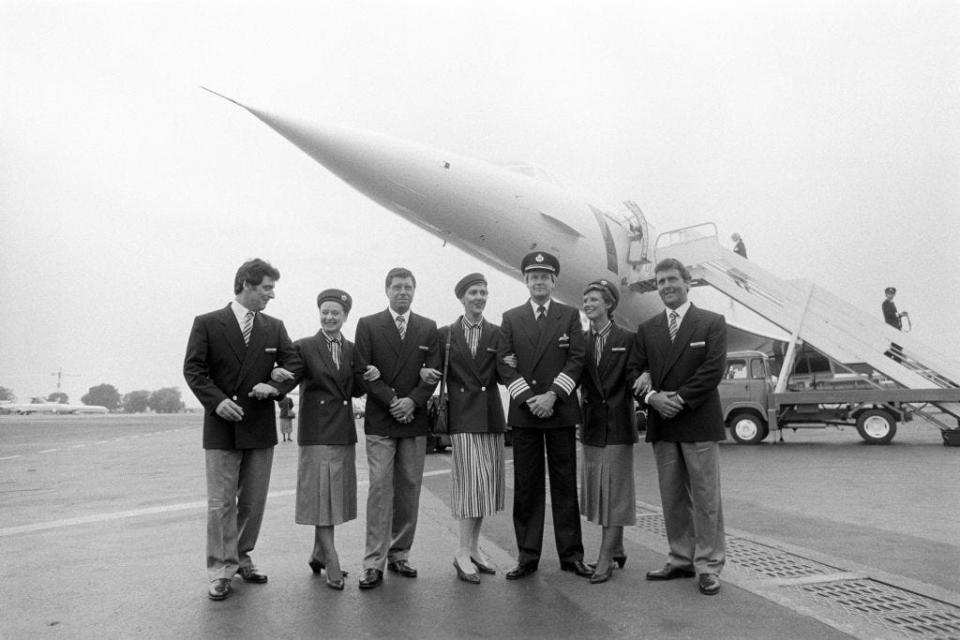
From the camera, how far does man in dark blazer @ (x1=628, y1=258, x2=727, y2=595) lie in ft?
11.7

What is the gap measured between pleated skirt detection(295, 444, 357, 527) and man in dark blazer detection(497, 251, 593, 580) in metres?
0.99

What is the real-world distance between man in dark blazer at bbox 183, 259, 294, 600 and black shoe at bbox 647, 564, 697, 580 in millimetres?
2147

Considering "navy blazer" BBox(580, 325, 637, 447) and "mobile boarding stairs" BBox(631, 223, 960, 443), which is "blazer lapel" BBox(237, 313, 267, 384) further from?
"mobile boarding stairs" BBox(631, 223, 960, 443)

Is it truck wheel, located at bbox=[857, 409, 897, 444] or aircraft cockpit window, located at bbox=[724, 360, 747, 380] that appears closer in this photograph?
truck wheel, located at bbox=[857, 409, 897, 444]

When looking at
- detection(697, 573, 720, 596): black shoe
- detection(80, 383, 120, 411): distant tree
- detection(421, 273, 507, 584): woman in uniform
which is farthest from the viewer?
detection(80, 383, 120, 411): distant tree

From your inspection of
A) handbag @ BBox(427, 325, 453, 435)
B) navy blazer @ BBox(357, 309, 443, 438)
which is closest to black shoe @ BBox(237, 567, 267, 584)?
navy blazer @ BBox(357, 309, 443, 438)

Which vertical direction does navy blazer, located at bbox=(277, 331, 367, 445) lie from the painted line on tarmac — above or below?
above

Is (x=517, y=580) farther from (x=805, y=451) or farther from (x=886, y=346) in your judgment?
(x=886, y=346)

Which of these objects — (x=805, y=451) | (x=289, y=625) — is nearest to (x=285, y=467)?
(x=289, y=625)

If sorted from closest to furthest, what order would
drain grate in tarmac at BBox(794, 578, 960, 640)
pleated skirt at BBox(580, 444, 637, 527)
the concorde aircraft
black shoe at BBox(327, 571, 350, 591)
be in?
drain grate in tarmac at BBox(794, 578, 960, 640)
black shoe at BBox(327, 571, 350, 591)
pleated skirt at BBox(580, 444, 637, 527)
the concorde aircraft

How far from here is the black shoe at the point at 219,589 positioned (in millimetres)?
3233

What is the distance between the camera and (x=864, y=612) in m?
2.85

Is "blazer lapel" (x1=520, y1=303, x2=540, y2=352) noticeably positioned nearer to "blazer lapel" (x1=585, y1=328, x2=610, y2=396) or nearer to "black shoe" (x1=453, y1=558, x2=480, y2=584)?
"blazer lapel" (x1=585, y1=328, x2=610, y2=396)

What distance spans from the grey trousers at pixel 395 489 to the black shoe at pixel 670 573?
138cm
